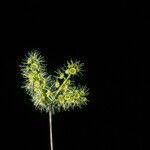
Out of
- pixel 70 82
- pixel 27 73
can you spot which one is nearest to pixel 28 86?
pixel 27 73

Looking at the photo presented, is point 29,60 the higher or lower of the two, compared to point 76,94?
higher

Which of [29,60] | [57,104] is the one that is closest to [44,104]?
[57,104]

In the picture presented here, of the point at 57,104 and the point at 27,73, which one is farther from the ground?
the point at 27,73

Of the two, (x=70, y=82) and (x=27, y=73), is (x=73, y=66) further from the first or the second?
(x=27, y=73)

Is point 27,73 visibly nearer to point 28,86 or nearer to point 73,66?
point 28,86

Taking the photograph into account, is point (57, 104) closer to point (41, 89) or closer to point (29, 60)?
point (41, 89)

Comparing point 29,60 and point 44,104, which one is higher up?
point 29,60

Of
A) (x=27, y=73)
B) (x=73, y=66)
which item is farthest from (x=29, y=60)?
(x=73, y=66)

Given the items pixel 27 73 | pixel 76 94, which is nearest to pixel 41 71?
pixel 27 73
